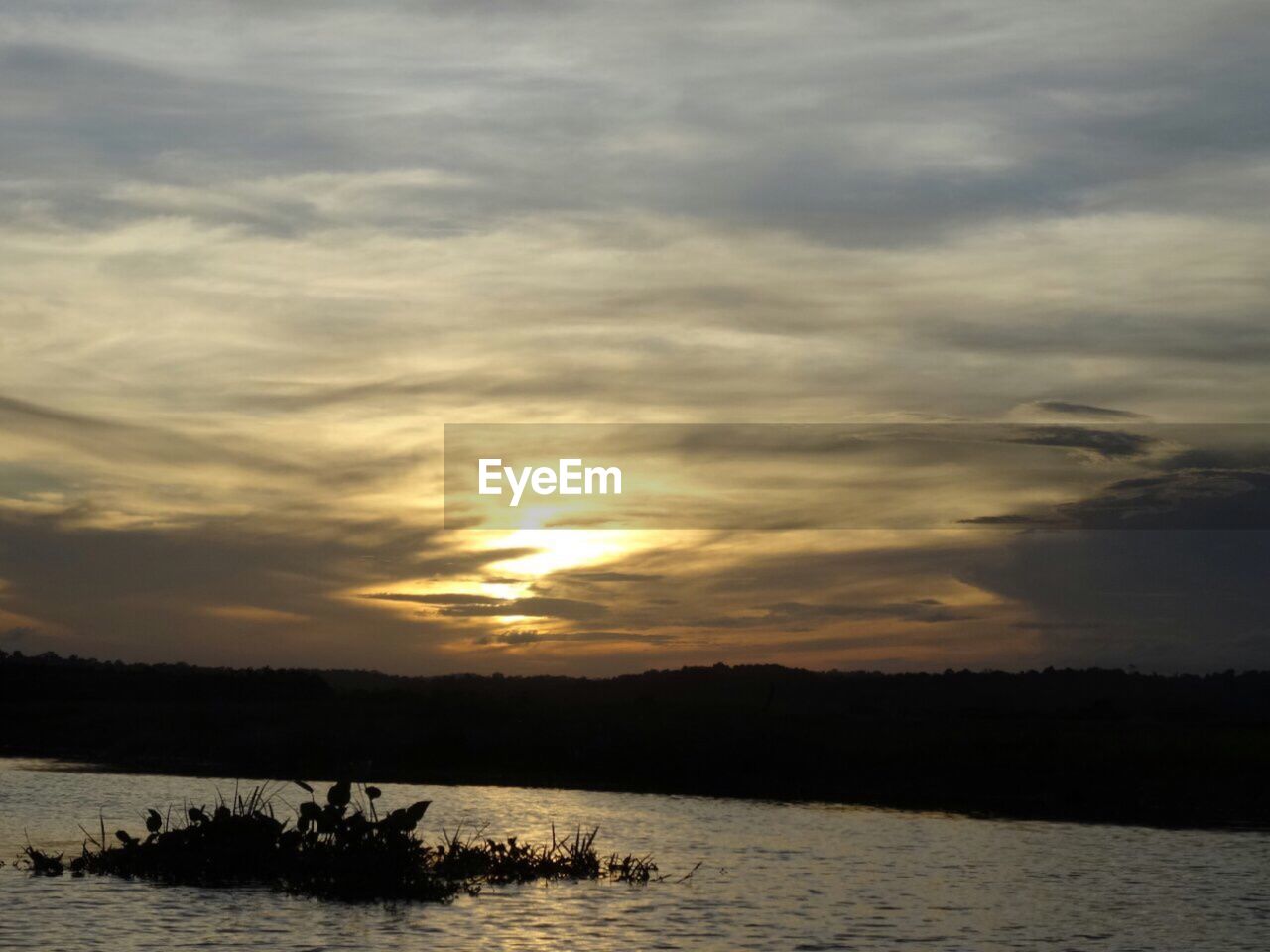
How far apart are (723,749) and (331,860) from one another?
3184 cm

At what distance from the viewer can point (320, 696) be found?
340ft

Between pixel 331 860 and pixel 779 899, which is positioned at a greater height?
pixel 331 860

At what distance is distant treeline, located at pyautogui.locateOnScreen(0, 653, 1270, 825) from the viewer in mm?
53062

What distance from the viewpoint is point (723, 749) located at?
197ft

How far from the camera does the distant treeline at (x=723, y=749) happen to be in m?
53.1

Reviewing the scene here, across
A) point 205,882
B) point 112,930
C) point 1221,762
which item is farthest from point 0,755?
point 1221,762

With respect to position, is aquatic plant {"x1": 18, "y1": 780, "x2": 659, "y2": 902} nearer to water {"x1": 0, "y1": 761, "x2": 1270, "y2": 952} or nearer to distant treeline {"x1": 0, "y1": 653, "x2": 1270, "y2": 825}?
water {"x1": 0, "y1": 761, "x2": 1270, "y2": 952}

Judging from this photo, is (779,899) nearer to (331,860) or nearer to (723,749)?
(331,860)

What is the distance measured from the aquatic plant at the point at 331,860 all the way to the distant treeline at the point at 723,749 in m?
20.6

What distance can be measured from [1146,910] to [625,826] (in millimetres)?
16865

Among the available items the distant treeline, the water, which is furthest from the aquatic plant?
the distant treeline

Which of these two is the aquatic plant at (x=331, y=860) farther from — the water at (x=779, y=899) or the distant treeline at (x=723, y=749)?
the distant treeline at (x=723, y=749)

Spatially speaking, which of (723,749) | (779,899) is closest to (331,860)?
(779,899)

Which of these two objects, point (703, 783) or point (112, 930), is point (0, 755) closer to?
point (703, 783)
